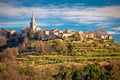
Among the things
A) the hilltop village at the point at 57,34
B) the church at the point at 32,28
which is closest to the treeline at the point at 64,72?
the hilltop village at the point at 57,34

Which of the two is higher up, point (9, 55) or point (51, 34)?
point (51, 34)

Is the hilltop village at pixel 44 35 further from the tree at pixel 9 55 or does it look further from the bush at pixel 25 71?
the bush at pixel 25 71

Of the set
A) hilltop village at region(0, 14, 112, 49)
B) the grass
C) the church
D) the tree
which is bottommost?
the grass

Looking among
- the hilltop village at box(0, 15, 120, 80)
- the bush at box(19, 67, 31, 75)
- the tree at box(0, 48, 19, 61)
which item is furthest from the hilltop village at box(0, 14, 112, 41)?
the bush at box(19, 67, 31, 75)

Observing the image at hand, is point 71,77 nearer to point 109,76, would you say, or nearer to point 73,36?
point 109,76

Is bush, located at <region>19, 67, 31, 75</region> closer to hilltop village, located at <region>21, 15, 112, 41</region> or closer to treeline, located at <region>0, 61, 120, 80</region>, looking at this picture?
treeline, located at <region>0, 61, 120, 80</region>

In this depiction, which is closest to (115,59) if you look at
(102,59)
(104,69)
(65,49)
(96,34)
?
(102,59)

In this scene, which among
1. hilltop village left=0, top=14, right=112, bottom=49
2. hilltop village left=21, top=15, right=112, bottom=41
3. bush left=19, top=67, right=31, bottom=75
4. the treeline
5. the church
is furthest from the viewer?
the church

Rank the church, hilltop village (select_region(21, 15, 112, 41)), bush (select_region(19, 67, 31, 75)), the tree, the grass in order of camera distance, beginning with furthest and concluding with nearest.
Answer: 1. the church
2. hilltop village (select_region(21, 15, 112, 41))
3. the tree
4. the grass
5. bush (select_region(19, 67, 31, 75))

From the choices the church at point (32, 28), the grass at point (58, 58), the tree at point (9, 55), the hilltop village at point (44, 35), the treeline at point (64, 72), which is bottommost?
the treeline at point (64, 72)

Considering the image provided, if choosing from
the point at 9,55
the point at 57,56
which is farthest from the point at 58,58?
the point at 9,55

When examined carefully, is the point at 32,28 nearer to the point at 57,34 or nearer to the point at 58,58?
the point at 57,34
